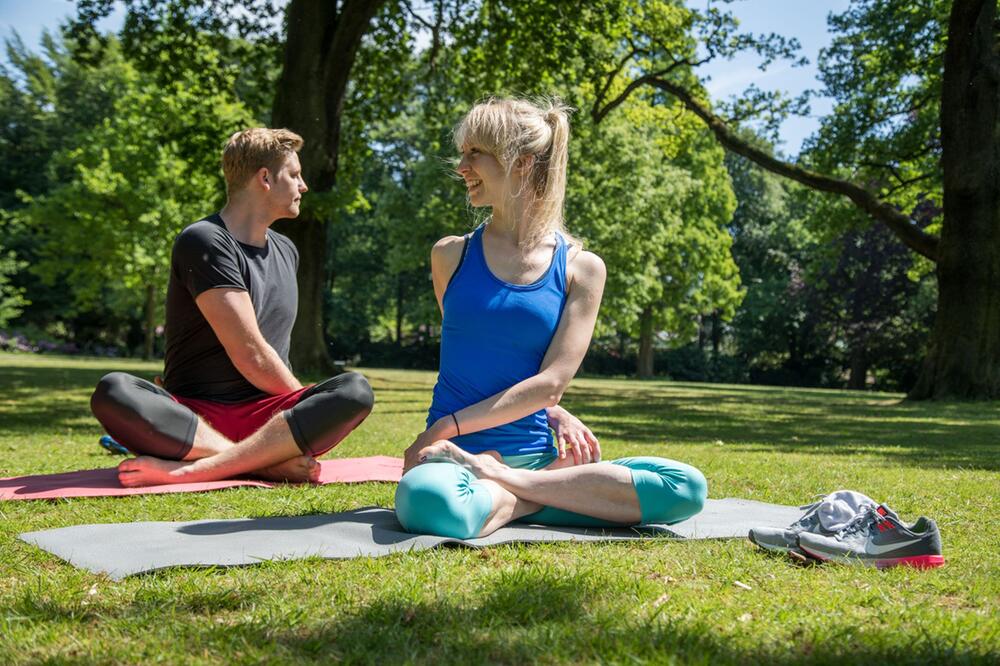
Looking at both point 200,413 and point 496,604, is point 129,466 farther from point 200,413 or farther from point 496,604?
point 496,604

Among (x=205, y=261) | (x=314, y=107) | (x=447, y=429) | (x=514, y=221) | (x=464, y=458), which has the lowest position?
(x=464, y=458)

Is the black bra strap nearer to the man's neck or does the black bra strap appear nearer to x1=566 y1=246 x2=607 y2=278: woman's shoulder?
x1=566 y1=246 x2=607 y2=278: woman's shoulder

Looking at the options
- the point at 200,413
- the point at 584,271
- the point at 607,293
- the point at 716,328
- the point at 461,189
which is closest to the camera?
the point at 584,271

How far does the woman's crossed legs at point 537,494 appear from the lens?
353cm

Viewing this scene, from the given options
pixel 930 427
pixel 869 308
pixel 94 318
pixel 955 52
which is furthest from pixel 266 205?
pixel 94 318

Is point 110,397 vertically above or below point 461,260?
below

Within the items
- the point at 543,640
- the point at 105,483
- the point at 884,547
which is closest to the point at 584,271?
the point at 884,547

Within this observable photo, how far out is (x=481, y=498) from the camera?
3.58 metres

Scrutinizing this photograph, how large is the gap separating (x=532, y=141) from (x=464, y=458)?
53.9 inches

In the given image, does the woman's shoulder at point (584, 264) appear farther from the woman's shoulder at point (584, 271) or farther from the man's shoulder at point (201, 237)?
the man's shoulder at point (201, 237)

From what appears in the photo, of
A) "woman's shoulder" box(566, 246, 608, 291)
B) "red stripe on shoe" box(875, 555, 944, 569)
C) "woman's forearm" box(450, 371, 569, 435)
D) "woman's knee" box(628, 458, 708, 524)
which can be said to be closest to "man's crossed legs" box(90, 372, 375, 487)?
"woman's forearm" box(450, 371, 569, 435)

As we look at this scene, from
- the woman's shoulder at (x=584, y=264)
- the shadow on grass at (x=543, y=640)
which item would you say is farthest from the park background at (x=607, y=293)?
the woman's shoulder at (x=584, y=264)

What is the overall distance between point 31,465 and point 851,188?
16121 mm

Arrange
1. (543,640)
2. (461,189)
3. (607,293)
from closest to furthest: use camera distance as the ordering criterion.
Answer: (543,640) → (461,189) → (607,293)
